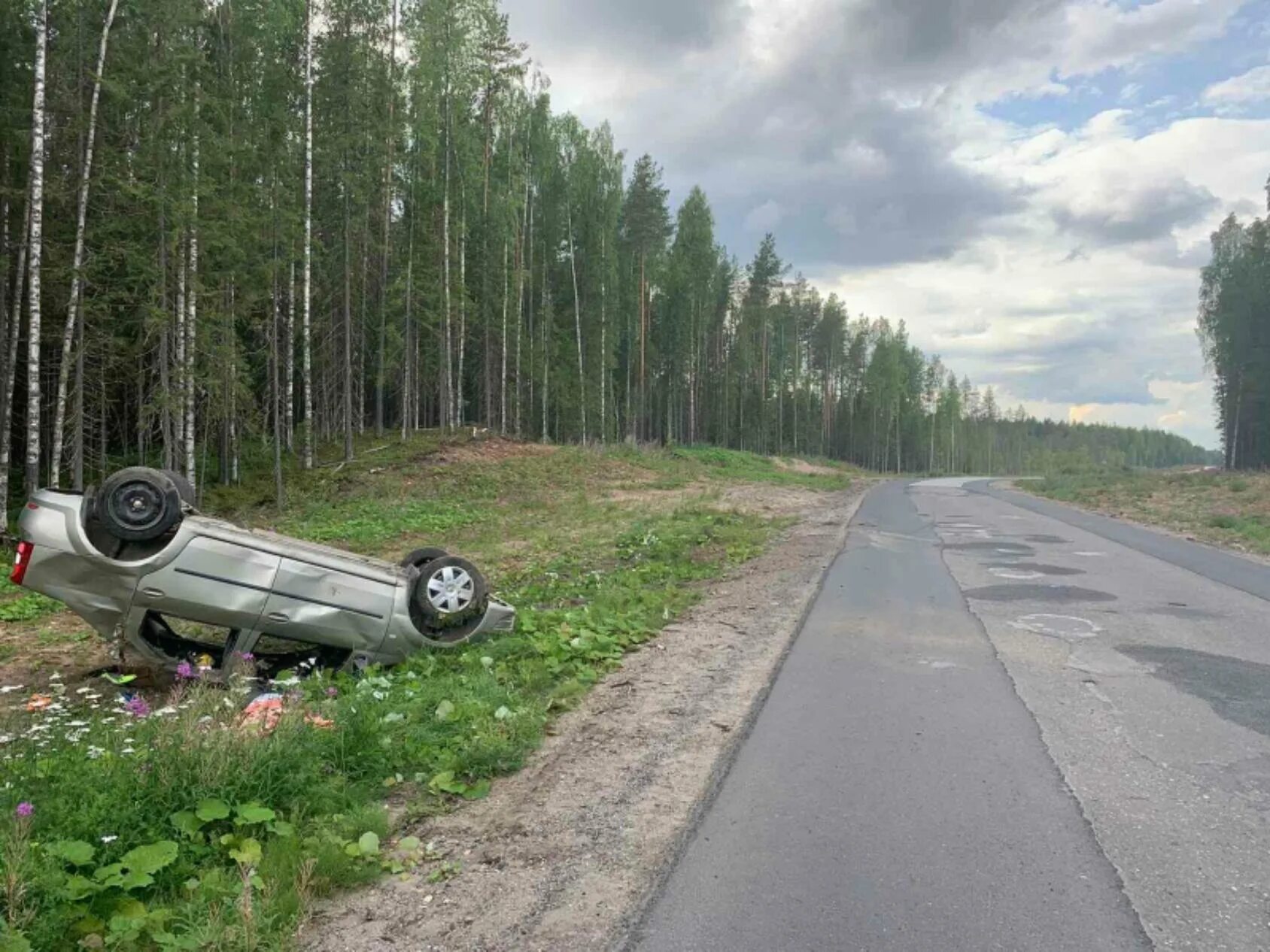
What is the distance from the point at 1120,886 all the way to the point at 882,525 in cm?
1534

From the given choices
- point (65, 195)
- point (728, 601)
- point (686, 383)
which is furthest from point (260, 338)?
Answer: point (686, 383)

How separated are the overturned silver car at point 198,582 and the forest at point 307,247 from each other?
11397 millimetres

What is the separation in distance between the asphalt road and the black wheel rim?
454 centimetres

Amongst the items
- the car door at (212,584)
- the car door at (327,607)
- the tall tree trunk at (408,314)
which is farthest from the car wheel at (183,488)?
the tall tree trunk at (408,314)

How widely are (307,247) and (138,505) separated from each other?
18.3 m

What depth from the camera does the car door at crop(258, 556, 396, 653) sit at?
19.3 feet

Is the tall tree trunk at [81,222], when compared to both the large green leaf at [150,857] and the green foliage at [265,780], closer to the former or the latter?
the green foliage at [265,780]

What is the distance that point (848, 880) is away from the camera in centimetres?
331

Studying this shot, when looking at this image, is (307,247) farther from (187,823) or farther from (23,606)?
(187,823)

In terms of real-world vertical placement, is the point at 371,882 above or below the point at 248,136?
below

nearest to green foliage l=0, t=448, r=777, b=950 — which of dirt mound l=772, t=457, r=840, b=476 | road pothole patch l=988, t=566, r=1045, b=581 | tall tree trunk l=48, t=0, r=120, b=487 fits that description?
road pothole patch l=988, t=566, r=1045, b=581

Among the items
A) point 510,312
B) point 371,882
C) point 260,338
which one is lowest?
point 371,882

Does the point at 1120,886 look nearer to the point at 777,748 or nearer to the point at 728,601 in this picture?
the point at 777,748

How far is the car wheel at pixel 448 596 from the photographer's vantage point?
659cm
